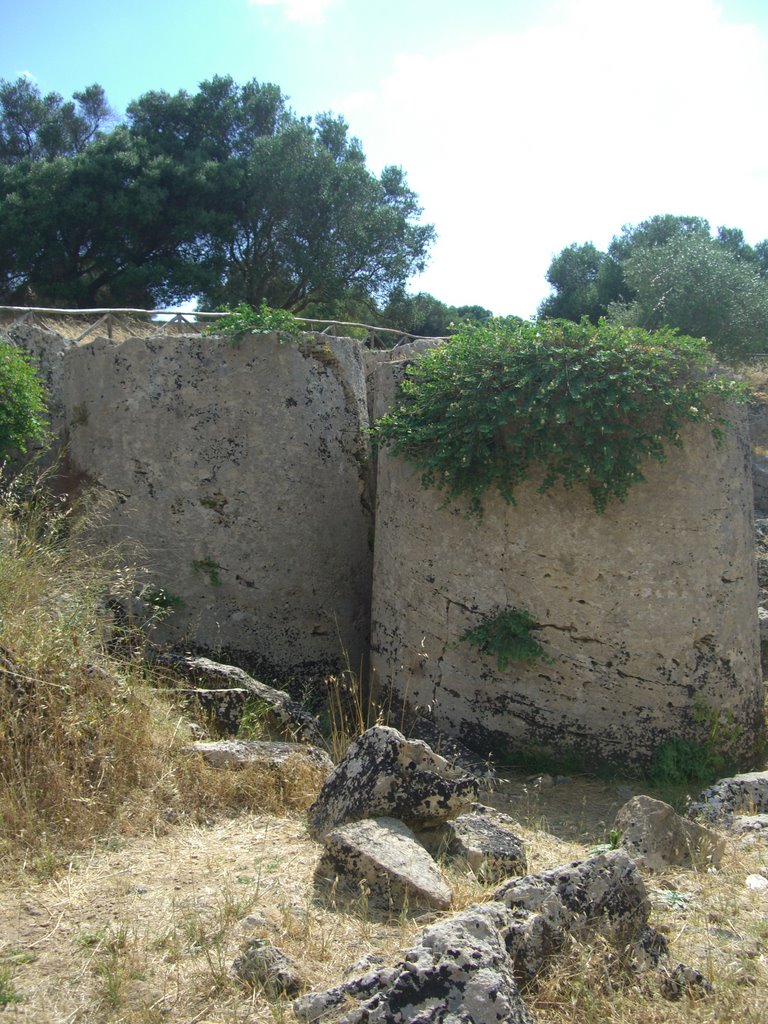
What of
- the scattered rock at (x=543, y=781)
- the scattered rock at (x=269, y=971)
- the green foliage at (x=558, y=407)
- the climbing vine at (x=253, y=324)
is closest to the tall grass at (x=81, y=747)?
the scattered rock at (x=269, y=971)

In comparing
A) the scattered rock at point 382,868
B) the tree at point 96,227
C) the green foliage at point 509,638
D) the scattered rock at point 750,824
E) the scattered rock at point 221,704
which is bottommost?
the scattered rock at point 750,824

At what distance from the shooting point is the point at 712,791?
4938mm

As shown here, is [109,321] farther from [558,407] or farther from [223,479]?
[558,407]

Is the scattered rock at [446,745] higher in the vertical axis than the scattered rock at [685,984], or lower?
lower

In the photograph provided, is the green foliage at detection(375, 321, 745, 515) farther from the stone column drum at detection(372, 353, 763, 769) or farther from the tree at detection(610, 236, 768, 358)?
the tree at detection(610, 236, 768, 358)

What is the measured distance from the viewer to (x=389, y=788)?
374cm

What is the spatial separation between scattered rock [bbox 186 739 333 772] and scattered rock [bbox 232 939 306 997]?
1.49m

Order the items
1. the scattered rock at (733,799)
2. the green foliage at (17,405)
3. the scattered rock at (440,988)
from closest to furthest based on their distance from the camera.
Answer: the scattered rock at (440,988), the scattered rock at (733,799), the green foliage at (17,405)

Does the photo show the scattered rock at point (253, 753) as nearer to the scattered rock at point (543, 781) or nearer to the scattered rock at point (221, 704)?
the scattered rock at point (221, 704)

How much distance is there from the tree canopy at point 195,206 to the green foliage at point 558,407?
58.9 ft

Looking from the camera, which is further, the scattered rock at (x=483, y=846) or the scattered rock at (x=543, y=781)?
the scattered rock at (x=543, y=781)

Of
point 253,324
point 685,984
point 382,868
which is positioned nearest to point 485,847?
point 382,868

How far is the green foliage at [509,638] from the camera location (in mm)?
5434

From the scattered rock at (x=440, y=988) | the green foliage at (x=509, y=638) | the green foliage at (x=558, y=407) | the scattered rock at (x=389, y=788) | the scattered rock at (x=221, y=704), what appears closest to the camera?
the scattered rock at (x=440, y=988)
